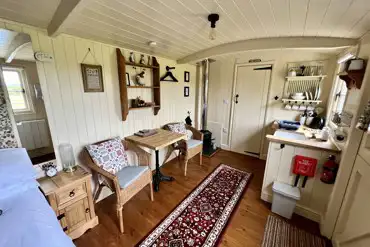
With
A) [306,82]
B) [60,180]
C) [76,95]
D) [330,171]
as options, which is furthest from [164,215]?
[306,82]

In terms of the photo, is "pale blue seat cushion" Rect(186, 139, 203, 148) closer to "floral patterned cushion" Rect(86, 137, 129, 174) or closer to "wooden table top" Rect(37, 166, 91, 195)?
"floral patterned cushion" Rect(86, 137, 129, 174)

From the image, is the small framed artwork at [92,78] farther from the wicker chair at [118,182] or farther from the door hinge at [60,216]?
the door hinge at [60,216]

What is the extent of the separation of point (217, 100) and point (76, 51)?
2.88 metres

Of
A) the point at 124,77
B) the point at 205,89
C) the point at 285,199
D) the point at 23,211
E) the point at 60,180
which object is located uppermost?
the point at 124,77

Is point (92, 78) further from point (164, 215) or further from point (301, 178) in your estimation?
point (301, 178)

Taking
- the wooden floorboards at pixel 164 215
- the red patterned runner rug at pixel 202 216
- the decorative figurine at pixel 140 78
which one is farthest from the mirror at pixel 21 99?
the red patterned runner rug at pixel 202 216

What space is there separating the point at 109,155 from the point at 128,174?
0.35 metres

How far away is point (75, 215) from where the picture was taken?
1544 mm

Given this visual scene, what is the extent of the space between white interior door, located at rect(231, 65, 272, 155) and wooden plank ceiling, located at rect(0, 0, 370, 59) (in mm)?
1239

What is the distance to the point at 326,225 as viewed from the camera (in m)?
1.59

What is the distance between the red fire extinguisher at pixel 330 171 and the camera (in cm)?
158

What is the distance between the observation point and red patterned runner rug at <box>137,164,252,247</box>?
1.55 meters

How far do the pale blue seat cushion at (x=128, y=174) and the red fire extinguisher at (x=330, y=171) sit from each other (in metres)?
2.03

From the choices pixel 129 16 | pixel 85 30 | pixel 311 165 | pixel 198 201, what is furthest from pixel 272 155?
pixel 85 30
